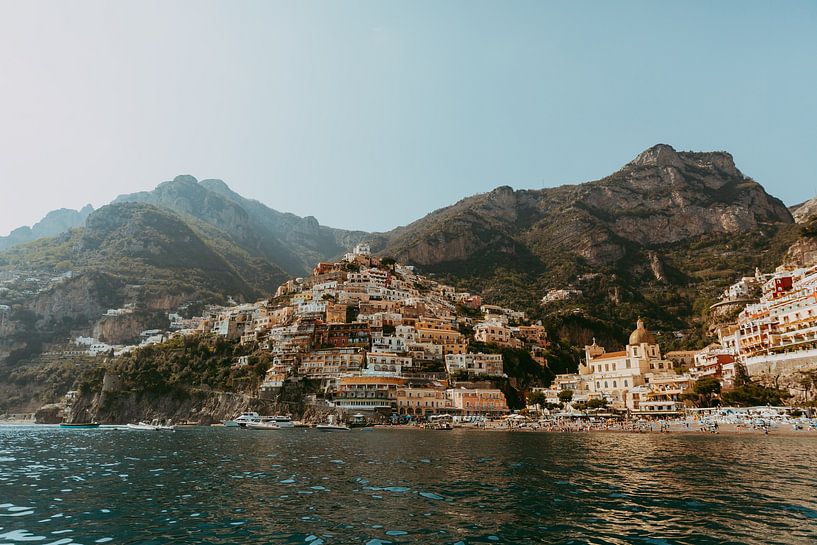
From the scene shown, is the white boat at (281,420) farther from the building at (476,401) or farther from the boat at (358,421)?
the building at (476,401)

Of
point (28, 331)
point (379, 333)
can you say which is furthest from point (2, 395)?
point (379, 333)

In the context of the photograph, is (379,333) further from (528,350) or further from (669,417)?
(669,417)

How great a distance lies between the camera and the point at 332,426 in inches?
3396

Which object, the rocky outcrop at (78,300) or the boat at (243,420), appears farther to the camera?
the rocky outcrop at (78,300)

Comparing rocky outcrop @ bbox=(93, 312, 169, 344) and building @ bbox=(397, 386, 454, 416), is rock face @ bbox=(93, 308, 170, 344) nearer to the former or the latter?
rocky outcrop @ bbox=(93, 312, 169, 344)

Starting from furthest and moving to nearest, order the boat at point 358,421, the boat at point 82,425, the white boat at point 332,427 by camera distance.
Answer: the boat at point 82,425 < the boat at point 358,421 < the white boat at point 332,427

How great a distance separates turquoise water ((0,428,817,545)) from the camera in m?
16.6

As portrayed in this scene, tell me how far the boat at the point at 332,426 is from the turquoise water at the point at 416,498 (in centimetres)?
4631

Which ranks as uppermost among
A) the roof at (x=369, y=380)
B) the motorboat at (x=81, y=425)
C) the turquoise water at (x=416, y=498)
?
the roof at (x=369, y=380)

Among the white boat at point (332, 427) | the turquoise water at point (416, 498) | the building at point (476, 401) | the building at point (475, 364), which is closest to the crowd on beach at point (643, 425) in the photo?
the building at point (476, 401)

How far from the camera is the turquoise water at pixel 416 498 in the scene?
54.3ft

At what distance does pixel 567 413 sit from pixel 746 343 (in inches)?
1248

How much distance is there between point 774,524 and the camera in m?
17.4

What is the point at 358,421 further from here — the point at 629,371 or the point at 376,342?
the point at 629,371
